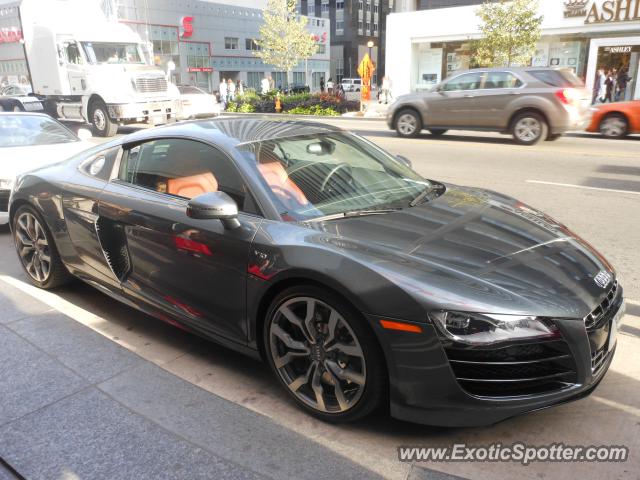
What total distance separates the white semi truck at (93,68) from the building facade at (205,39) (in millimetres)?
30481

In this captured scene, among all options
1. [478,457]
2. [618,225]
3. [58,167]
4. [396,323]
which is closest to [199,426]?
[396,323]

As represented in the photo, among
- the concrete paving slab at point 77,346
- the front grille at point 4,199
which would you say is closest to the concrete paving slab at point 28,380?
the concrete paving slab at point 77,346

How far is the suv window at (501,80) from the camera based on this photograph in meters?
13.0

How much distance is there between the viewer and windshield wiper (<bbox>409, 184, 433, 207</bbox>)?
11.0 feet

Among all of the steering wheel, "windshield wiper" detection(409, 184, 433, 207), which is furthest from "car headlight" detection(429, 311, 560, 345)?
the steering wheel

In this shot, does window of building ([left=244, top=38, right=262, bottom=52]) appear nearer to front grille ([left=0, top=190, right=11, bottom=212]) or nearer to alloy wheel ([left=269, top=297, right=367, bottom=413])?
front grille ([left=0, top=190, right=11, bottom=212])

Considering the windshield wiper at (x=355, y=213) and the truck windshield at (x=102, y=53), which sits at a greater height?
the truck windshield at (x=102, y=53)

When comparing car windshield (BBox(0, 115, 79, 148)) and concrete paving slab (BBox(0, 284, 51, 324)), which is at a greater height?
car windshield (BBox(0, 115, 79, 148))

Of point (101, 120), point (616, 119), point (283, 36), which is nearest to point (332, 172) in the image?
point (616, 119)

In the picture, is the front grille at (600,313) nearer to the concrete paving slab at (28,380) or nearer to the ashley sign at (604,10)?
the concrete paving slab at (28,380)

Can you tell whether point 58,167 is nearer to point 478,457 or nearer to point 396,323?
point 396,323

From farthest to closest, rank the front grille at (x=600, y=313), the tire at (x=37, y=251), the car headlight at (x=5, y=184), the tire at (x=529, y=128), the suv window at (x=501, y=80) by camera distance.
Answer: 1. the suv window at (x=501, y=80)
2. the tire at (x=529, y=128)
3. the car headlight at (x=5, y=184)
4. the tire at (x=37, y=251)
5. the front grille at (x=600, y=313)

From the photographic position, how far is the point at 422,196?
3.51 metres

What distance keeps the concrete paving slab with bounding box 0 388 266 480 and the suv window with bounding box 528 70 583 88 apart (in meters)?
12.5
